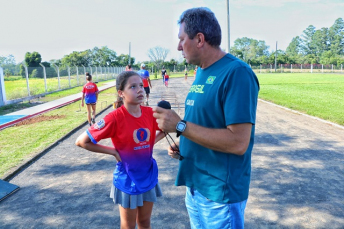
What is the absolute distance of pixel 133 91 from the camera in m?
→ 2.75

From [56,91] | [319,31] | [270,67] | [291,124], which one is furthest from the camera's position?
[319,31]

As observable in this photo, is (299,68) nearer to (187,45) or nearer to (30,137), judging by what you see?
(30,137)

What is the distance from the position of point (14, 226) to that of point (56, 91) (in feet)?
74.5

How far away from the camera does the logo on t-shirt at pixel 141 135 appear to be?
2709mm

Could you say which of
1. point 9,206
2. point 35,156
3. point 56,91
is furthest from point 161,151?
point 56,91

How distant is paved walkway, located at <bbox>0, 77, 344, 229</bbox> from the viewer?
378 centimetres

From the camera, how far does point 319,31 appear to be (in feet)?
348

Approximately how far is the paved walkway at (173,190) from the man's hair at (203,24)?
263cm

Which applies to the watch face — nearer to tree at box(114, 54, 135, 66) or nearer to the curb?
the curb

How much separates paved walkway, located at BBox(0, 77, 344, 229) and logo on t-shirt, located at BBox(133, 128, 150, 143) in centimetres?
146

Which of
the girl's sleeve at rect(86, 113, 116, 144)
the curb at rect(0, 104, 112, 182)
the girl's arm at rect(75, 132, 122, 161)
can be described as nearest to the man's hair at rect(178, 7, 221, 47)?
the girl's sleeve at rect(86, 113, 116, 144)

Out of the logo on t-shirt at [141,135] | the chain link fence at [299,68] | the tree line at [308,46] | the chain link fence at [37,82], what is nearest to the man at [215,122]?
the logo on t-shirt at [141,135]

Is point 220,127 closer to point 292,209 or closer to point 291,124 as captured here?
point 292,209

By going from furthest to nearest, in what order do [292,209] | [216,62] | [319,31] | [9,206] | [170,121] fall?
1. [319,31]
2. [9,206]
3. [292,209]
4. [216,62]
5. [170,121]
